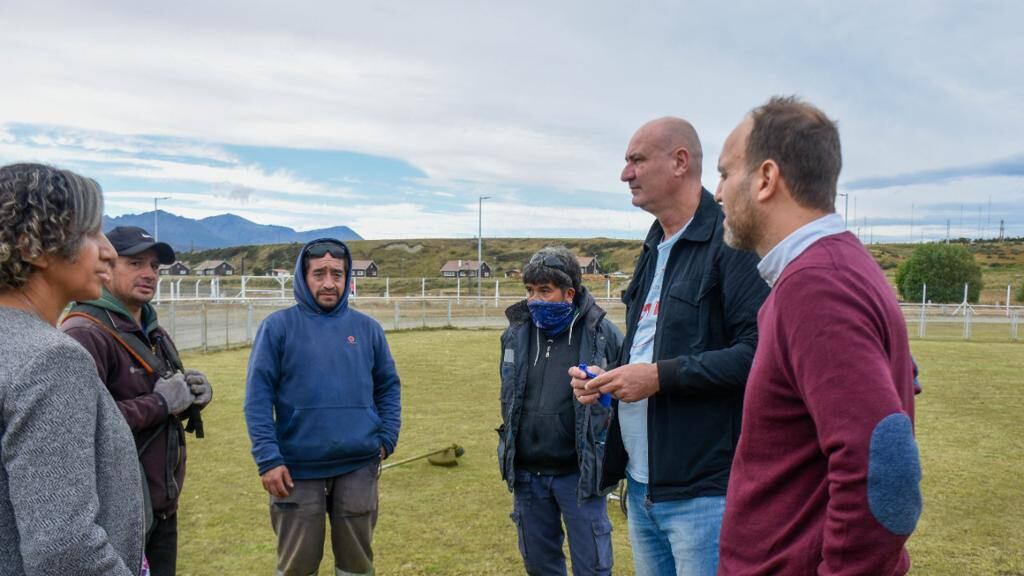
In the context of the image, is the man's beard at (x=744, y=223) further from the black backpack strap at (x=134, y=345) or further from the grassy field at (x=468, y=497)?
the grassy field at (x=468, y=497)

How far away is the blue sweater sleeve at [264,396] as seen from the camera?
352 centimetres

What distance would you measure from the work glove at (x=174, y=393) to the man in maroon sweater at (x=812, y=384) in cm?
247

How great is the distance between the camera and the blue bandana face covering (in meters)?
3.80

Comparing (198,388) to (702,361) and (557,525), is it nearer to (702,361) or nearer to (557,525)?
(557,525)

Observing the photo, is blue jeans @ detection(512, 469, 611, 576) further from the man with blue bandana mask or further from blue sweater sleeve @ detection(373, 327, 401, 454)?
blue sweater sleeve @ detection(373, 327, 401, 454)

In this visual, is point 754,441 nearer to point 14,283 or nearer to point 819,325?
point 819,325

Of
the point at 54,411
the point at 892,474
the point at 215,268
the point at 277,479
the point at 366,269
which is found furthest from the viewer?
the point at 215,268

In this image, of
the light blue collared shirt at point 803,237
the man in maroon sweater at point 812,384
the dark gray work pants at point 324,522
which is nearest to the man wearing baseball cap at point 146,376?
the dark gray work pants at point 324,522

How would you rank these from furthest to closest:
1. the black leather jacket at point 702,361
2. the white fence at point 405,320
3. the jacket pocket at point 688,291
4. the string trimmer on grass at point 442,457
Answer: the white fence at point 405,320, the string trimmer on grass at point 442,457, the jacket pocket at point 688,291, the black leather jacket at point 702,361

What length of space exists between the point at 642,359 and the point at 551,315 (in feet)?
3.81

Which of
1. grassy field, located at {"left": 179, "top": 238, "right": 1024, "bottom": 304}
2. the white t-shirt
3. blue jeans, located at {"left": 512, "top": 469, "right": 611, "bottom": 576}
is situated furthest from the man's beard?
grassy field, located at {"left": 179, "top": 238, "right": 1024, "bottom": 304}

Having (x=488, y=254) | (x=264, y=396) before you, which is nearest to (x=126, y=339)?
(x=264, y=396)

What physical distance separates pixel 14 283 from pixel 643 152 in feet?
6.78

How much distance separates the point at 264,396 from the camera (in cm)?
362
